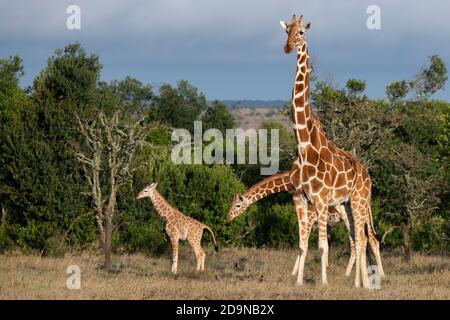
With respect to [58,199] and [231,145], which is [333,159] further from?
[231,145]

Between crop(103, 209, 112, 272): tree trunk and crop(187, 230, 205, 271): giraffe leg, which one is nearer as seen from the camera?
crop(187, 230, 205, 271): giraffe leg

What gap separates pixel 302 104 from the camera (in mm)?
17078

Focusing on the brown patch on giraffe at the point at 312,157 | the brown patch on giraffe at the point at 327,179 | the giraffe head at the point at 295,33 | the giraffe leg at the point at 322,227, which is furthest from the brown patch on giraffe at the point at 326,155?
the giraffe head at the point at 295,33

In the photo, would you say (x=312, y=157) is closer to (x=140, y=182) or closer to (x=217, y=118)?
(x=140, y=182)

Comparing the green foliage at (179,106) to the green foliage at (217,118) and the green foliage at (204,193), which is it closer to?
the green foliage at (217,118)

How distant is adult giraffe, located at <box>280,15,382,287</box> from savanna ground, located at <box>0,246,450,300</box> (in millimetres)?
975

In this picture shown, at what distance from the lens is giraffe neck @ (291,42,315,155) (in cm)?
1697

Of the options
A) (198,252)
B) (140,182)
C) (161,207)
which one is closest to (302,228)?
(198,252)

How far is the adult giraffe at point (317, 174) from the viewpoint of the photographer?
16781mm

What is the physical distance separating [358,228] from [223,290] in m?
3.06

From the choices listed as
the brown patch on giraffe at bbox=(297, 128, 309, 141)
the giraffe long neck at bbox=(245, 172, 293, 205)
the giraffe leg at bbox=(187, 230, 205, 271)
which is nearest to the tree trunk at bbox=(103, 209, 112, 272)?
the giraffe leg at bbox=(187, 230, 205, 271)

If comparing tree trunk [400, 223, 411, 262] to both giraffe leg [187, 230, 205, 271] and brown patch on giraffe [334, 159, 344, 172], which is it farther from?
brown patch on giraffe [334, 159, 344, 172]

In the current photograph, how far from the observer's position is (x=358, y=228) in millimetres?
17375
